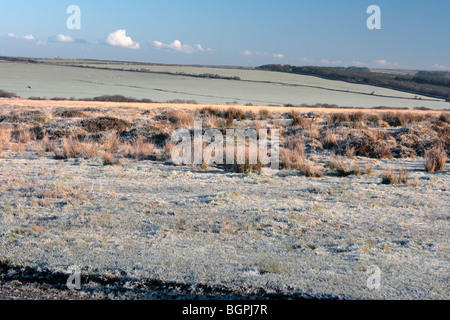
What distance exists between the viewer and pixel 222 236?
5754 millimetres

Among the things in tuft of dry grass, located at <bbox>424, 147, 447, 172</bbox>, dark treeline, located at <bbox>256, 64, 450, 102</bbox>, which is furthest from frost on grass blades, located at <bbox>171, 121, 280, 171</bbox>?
dark treeline, located at <bbox>256, 64, 450, 102</bbox>

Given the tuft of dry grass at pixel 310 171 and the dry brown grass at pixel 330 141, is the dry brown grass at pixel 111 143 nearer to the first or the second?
the tuft of dry grass at pixel 310 171

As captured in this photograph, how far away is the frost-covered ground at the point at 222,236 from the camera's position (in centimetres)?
442

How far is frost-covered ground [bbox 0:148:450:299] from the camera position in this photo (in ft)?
14.5

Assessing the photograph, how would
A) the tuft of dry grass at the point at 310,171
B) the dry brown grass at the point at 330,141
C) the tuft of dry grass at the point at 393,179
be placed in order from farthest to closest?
the dry brown grass at the point at 330,141, the tuft of dry grass at the point at 310,171, the tuft of dry grass at the point at 393,179

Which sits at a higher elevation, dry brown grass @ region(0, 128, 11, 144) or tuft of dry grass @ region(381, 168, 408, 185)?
dry brown grass @ region(0, 128, 11, 144)

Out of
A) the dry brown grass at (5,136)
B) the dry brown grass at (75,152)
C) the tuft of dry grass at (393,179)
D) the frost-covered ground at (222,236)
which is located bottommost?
the frost-covered ground at (222,236)

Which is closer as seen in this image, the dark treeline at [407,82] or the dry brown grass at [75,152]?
the dry brown grass at [75,152]

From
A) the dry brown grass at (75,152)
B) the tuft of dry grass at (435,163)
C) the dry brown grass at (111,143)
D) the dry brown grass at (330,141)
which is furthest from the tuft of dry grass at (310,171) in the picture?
the dry brown grass at (111,143)

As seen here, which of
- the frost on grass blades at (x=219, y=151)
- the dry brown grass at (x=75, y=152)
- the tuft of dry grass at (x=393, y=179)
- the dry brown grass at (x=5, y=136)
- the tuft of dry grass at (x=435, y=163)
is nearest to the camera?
the tuft of dry grass at (x=393, y=179)

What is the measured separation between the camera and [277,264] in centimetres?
484

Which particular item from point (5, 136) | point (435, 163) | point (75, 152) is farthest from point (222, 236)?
point (5, 136)

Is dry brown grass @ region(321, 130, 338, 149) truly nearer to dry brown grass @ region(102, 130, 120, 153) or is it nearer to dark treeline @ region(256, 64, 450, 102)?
dry brown grass @ region(102, 130, 120, 153)
